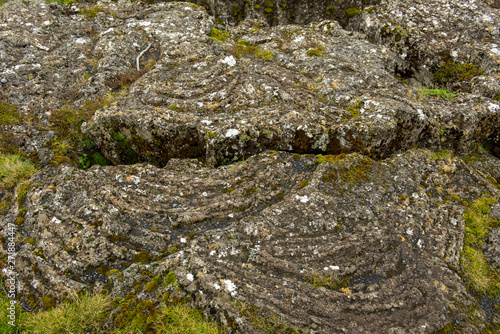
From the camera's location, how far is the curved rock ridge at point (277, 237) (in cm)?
480

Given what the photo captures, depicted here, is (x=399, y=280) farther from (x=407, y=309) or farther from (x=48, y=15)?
(x=48, y=15)

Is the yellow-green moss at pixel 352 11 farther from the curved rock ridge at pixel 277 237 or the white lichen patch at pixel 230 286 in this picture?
the white lichen patch at pixel 230 286

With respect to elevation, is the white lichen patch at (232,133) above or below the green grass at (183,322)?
above

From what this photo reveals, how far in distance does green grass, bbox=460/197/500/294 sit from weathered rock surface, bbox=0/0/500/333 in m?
0.18

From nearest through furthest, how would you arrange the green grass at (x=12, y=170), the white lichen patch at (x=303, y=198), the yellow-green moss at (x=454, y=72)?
the white lichen patch at (x=303, y=198) → the green grass at (x=12, y=170) → the yellow-green moss at (x=454, y=72)

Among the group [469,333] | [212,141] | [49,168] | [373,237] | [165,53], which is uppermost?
[165,53]

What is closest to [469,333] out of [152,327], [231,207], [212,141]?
[231,207]

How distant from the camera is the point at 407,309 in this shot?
4.84 metres

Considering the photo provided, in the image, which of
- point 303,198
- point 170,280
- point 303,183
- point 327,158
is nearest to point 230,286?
point 170,280

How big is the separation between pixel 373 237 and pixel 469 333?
2161 mm

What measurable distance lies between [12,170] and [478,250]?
A: 12248 mm

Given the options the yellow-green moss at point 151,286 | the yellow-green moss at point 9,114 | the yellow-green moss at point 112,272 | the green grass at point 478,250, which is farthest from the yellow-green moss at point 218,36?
the green grass at point 478,250

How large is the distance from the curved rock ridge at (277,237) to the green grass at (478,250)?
0.23 metres

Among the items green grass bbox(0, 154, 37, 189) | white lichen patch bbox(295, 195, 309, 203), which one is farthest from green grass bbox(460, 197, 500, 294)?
green grass bbox(0, 154, 37, 189)
